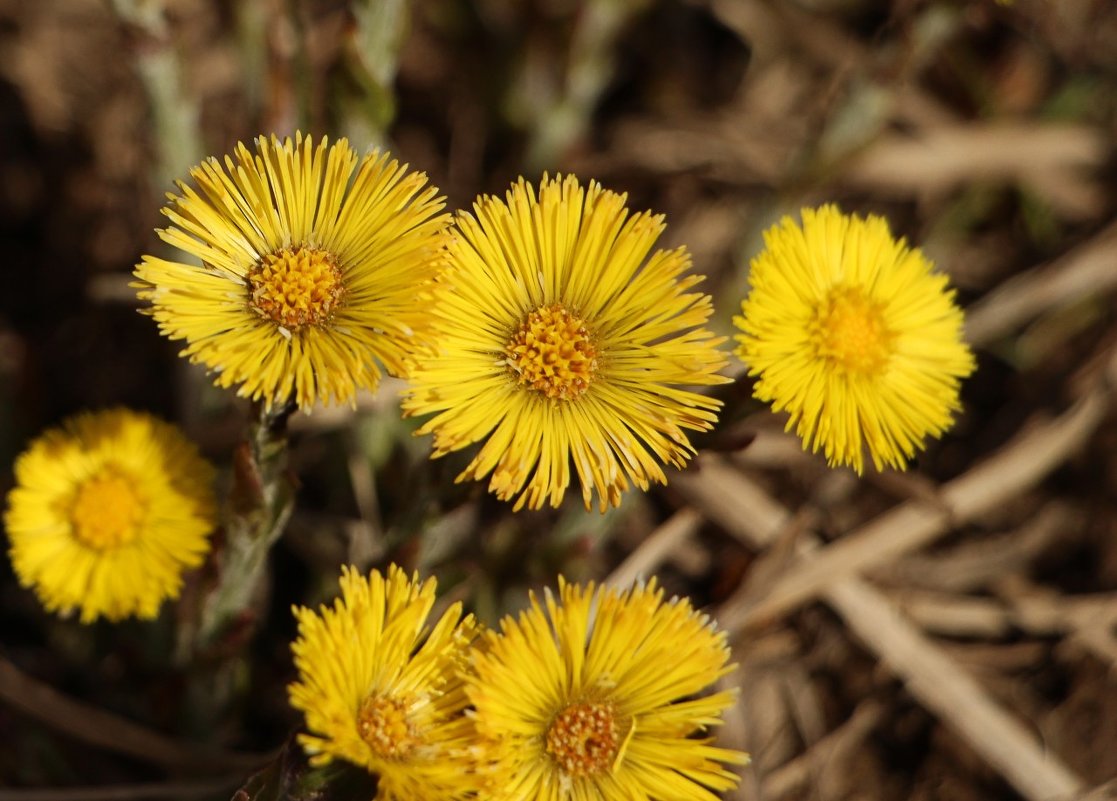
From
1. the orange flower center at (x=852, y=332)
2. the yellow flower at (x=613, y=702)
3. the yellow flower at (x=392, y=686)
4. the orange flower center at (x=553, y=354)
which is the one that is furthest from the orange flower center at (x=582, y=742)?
the orange flower center at (x=852, y=332)

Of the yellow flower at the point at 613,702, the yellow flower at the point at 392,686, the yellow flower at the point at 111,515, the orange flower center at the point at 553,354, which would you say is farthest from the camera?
the yellow flower at the point at 111,515

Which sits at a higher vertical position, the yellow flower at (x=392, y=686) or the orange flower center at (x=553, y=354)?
the orange flower center at (x=553, y=354)

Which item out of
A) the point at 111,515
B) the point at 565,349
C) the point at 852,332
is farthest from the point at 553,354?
the point at 111,515

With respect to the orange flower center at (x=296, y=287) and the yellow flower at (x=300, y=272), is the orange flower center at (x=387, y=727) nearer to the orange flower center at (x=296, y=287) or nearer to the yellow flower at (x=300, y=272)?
the yellow flower at (x=300, y=272)

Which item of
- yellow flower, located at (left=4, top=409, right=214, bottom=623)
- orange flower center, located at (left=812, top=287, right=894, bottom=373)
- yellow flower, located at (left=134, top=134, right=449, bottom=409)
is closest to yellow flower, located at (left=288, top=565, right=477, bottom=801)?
yellow flower, located at (left=134, top=134, right=449, bottom=409)

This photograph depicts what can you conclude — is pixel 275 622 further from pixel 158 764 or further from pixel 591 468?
pixel 591 468

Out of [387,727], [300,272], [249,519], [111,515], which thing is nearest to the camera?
[387,727]

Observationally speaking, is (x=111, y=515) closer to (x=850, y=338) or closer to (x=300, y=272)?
(x=300, y=272)
